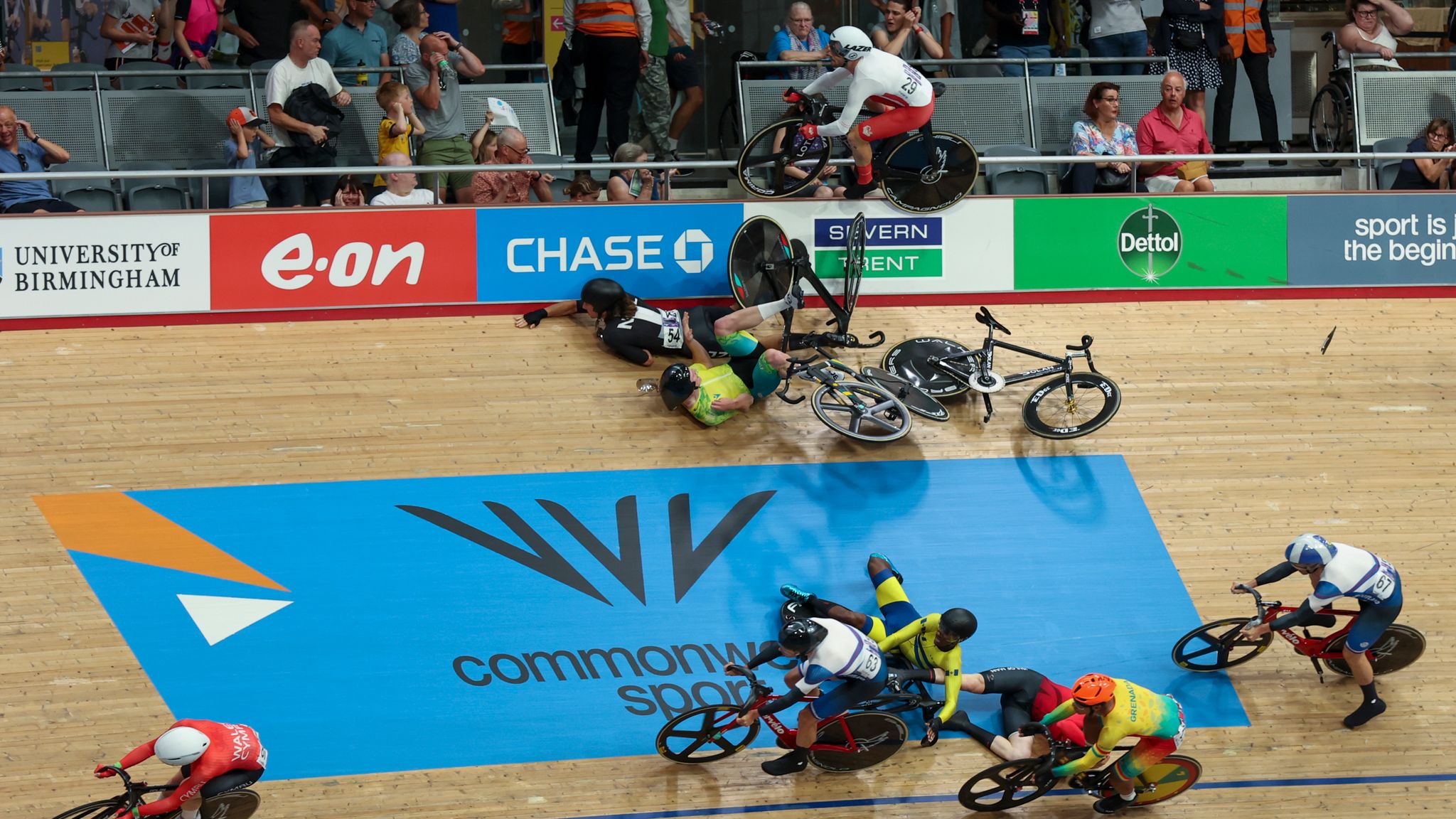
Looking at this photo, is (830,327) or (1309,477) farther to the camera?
(830,327)

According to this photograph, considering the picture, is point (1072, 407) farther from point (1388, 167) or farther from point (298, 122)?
point (298, 122)

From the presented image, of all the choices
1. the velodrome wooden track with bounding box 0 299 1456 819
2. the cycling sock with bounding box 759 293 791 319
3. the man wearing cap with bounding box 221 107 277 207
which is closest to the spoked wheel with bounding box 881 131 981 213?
the velodrome wooden track with bounding box 0 299 1456 819

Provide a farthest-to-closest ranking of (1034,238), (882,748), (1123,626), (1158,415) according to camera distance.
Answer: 1. (1034,238)
2. (1158,415)
3. (1123,626)
4. (882,748)

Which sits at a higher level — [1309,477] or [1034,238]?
[1034,238]

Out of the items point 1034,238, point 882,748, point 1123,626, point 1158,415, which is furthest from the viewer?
point 1034,238

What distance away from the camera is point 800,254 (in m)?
10.2

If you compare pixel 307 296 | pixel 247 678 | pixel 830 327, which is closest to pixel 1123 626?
pixel 830 327

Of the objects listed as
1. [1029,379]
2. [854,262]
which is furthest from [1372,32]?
[854,262]

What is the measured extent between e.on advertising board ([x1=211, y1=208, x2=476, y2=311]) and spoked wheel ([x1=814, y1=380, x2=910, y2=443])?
282 cm

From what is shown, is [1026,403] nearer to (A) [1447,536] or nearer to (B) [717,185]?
(A) [1447,536]

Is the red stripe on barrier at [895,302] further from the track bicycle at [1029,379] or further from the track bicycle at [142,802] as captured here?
the track bicycle at [142,802]

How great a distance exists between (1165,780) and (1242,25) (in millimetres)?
7299

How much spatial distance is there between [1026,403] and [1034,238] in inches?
62.9

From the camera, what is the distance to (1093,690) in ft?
24.2
